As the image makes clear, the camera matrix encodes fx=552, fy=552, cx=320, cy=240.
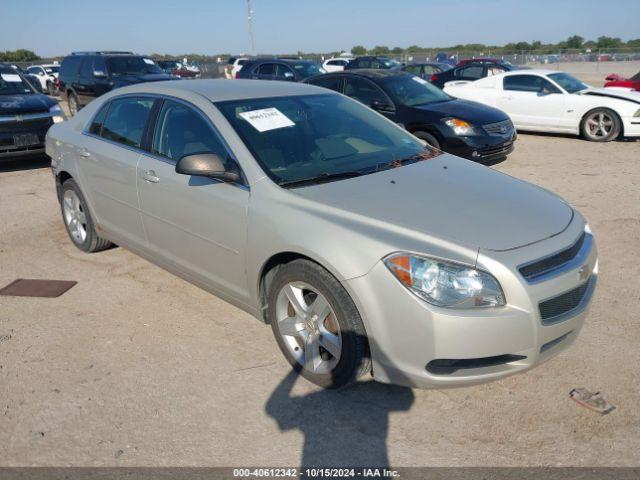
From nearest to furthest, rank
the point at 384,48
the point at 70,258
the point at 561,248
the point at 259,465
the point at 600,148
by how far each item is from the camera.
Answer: the point at 259,465
the point at 561,248
the point at 70,258
the point at 600,148
the point at 384,48

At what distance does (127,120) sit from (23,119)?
5426 mm

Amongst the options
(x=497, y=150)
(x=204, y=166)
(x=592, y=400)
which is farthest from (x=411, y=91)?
(x=592, y=400)

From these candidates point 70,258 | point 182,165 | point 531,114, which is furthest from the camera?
point 531,114

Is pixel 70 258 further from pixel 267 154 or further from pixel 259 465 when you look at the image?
pixel 259 465

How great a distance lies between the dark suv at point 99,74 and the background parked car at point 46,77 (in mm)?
12352

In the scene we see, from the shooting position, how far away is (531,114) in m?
11.6

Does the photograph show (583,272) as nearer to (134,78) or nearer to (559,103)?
(559,103)

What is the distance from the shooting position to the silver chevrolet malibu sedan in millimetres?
2637

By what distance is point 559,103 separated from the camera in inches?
440

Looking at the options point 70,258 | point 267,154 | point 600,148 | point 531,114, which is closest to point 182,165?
point 267,154

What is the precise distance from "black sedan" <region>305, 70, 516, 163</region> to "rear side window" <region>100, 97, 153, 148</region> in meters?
4.96

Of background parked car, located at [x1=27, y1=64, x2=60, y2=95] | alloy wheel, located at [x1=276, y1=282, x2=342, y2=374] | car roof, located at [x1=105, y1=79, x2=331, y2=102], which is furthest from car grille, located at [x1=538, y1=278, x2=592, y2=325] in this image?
background parked car, located at [x1=27, y1=64, x2=60, y2=95]

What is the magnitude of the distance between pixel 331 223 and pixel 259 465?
1245 millimetres

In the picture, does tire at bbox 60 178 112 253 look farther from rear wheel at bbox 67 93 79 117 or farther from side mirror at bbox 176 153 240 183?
rear wheel at bbox 67 93 79 117
